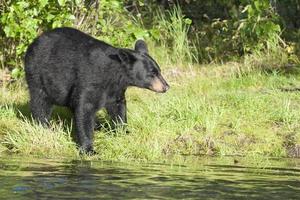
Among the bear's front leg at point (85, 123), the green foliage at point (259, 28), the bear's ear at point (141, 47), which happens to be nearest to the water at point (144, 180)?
the bear's front leg at point (85, 123)

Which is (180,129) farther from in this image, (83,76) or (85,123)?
(83,76)

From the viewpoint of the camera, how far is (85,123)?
945cm

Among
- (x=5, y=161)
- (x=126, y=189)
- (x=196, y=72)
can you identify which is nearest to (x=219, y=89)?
(x=196, y=72)

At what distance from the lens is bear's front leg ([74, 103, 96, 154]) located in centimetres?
938

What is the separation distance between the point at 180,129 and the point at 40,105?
1825 mm

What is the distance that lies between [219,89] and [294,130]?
245cm

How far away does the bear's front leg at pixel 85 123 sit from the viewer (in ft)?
30.8

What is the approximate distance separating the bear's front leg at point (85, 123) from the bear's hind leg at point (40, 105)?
73 centimetres

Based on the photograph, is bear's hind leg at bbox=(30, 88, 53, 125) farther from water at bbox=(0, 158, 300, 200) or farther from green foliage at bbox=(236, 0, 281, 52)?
green foliage at bbox=(236, 0, 281, 52)

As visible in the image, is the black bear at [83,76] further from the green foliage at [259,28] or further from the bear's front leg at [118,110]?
the green foliage at [259,28]

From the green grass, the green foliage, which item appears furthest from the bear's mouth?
the green foliage

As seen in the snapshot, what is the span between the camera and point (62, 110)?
10961mm

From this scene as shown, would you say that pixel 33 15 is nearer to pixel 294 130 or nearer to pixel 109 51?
pixel 109 51

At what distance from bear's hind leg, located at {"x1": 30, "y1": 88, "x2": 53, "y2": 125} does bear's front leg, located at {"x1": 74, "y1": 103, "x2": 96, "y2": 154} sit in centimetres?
73
